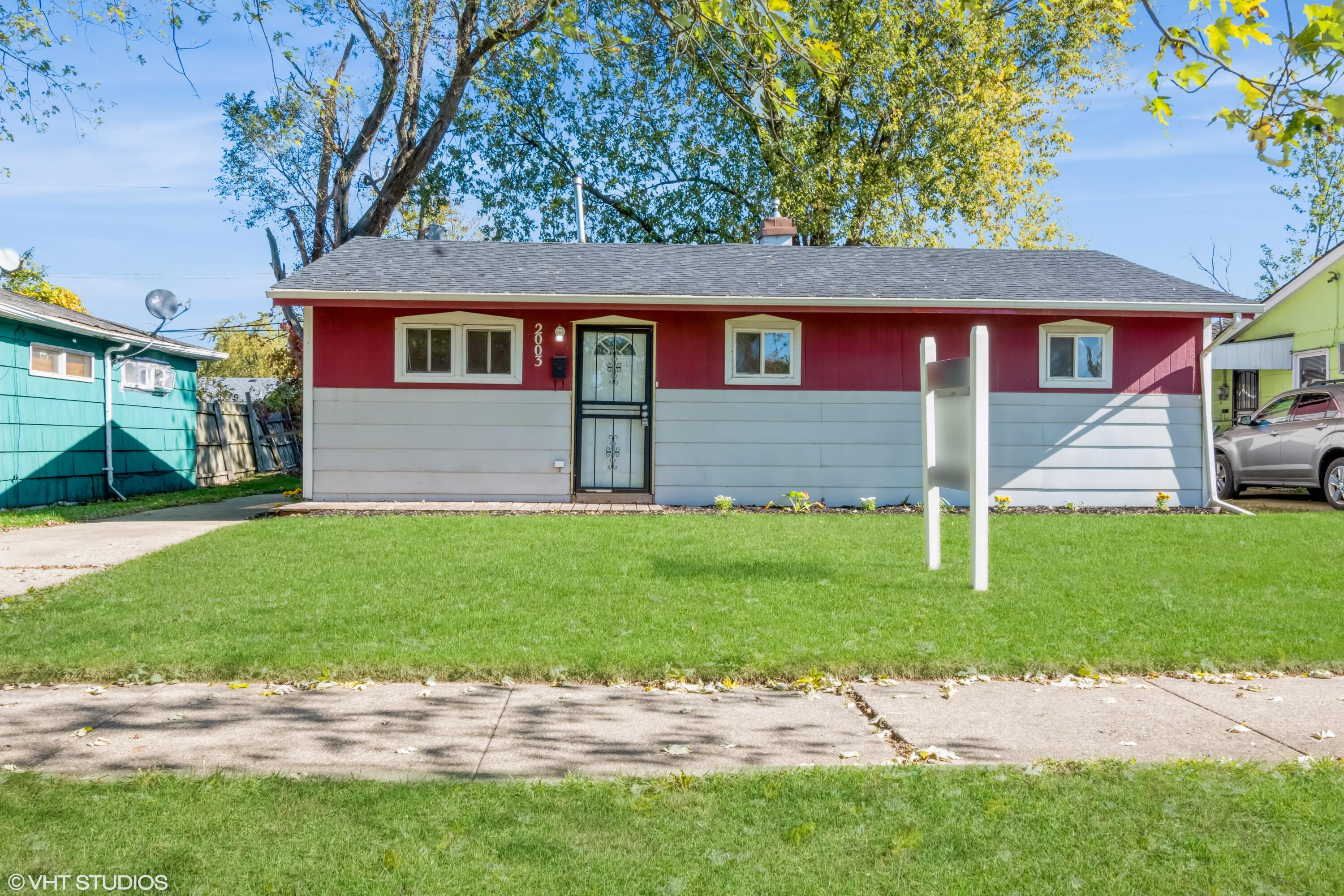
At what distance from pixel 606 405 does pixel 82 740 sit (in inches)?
354

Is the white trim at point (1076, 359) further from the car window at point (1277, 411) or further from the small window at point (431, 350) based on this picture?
the small window at point (431, 350)

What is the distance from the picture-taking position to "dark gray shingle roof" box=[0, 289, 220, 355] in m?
13.5

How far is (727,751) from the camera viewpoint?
12.0ft

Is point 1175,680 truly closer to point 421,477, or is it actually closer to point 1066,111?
point 421,477

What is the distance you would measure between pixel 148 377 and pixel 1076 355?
14396 millimetres

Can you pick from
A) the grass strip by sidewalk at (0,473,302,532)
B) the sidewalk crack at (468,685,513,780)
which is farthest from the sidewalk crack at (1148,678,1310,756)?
the grass strip by sidewalk at (0,473,302,532)

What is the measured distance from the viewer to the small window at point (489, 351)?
12336 mm

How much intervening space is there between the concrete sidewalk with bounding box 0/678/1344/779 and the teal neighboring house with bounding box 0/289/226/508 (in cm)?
1018

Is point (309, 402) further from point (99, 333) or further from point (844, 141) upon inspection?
point (844, 141)

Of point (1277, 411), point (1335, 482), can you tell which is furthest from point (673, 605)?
point (1277, 411)

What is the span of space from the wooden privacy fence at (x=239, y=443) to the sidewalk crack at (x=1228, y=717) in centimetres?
1697

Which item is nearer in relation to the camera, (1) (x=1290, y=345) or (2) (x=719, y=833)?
(2) (x=719, y=833)

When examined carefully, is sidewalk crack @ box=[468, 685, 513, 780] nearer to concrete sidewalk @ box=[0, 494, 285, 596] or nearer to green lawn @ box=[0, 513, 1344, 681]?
green lawn @ box=[0, 513, 1344, 681]

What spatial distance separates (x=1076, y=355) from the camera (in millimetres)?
12688
